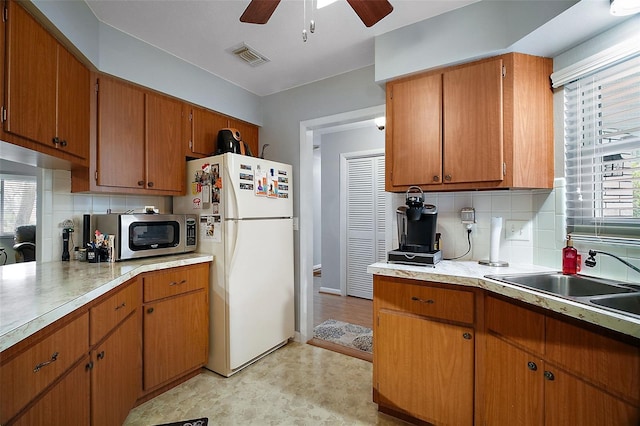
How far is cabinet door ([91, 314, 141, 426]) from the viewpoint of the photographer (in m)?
1.37

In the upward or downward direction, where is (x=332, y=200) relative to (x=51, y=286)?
upward

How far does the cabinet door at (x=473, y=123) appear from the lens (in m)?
1.79

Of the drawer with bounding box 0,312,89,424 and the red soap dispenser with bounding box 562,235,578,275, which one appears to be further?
the red soap dispenser with bounding box 562,235,578,275

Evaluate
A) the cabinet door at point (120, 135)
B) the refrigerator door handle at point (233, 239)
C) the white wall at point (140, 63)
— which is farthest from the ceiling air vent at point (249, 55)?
the refrigerator door handle at point (233, 239)

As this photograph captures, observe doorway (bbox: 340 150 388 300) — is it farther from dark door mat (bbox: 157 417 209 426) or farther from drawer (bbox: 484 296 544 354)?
dark door mat (bbox: 157 417 209 426)

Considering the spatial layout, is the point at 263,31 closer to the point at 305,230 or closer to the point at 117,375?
the point at 305,230

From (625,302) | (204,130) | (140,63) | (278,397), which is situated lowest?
(278,397)

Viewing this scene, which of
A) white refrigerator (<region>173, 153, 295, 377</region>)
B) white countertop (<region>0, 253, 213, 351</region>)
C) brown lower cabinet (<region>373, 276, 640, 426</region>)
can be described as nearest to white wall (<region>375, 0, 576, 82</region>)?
white refrigerator (<region>173, 153, 295, 377</region>)

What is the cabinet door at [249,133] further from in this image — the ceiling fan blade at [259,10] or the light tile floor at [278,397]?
the light tile floor at [278,397]

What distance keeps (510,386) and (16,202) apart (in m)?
2.99

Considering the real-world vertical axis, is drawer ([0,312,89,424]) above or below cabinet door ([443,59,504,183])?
below

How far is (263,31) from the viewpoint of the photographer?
2.07 meters

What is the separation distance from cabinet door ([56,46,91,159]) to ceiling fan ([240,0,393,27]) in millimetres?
1127

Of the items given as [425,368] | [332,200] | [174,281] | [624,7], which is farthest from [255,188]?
[332,200]
